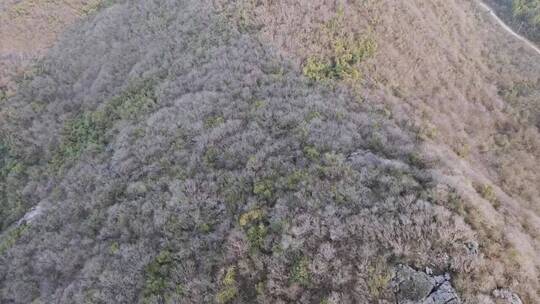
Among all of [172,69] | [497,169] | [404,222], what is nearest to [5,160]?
[172,69]

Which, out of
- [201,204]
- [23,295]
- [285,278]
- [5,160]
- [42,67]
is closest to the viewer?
[285,278]

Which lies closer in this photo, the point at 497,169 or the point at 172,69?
the point at 497,169

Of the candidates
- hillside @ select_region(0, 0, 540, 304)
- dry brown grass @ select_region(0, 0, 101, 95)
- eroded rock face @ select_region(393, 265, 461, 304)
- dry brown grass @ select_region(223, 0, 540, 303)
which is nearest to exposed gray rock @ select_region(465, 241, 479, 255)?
hillside @ select_region(0, 0, 540, 304)

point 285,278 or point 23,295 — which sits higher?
point 285,278

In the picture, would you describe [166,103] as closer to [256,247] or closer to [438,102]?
[256,247]

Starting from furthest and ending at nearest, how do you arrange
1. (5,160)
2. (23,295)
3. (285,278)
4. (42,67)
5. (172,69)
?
(42,67) < (5,160) < (172,69) < (23,295) < (285,278)

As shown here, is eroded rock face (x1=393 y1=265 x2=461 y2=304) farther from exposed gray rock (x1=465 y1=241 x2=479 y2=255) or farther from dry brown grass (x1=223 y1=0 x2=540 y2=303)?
dry brown grass (x1=223 y1=0 x2=540 y2=303)

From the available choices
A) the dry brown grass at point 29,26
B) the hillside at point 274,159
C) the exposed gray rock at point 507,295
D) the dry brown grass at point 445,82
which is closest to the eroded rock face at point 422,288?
the hillside at point 274,159

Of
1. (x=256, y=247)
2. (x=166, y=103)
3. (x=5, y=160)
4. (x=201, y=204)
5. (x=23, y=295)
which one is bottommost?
(x=5, y=160)
